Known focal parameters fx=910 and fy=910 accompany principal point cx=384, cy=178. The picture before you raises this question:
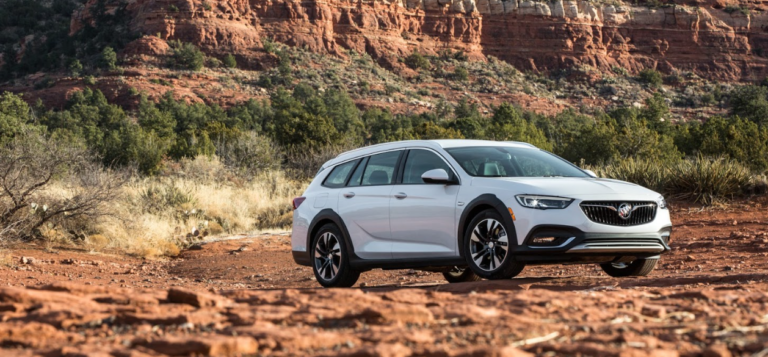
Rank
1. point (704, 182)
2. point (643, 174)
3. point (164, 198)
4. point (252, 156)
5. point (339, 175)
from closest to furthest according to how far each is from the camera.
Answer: point (339, 175) → point (704, 182) → point (643, 174) → point (164, 198) → point (252, 156)

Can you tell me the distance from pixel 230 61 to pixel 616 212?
7581 cm

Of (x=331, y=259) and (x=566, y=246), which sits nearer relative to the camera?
(x=566, y=246)

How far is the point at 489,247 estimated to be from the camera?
340 inches

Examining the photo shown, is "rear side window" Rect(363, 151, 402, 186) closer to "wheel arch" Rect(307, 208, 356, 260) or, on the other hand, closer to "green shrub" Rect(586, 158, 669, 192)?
"wheel arch" Rect(307, 208, 356, 260)

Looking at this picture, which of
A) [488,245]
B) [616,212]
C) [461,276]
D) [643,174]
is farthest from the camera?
[643,174]

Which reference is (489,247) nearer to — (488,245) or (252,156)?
(488,245)

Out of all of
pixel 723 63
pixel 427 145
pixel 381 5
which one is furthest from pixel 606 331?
pixel 723 63

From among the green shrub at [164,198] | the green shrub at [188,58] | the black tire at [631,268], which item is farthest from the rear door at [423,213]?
the green shrub at [188,58]

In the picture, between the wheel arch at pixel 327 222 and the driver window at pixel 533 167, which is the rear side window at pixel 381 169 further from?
the driver window at pixel 533 167

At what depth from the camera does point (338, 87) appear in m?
79.3

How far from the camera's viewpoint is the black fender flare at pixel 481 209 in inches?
329

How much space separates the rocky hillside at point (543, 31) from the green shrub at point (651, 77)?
9.44 feet

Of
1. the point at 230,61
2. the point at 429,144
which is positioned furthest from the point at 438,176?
the point at 230,61

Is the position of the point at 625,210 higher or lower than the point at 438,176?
lower
